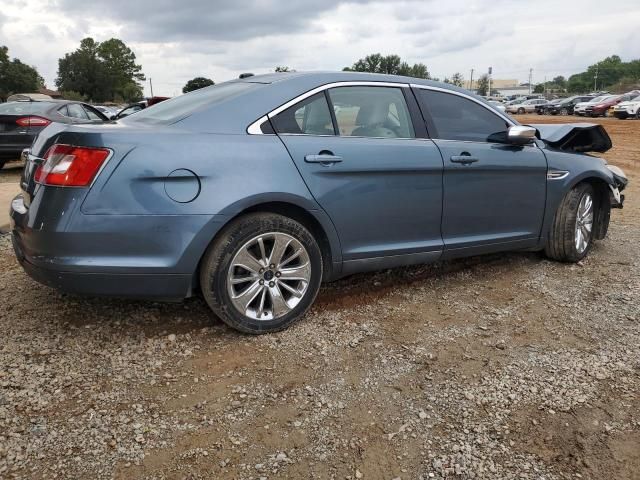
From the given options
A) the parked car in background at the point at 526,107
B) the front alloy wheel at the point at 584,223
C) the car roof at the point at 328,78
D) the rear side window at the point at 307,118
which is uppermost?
the car roof at the point at 328,78

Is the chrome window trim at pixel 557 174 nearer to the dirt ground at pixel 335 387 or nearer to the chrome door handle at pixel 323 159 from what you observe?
the dirt ground at pixel 335 387

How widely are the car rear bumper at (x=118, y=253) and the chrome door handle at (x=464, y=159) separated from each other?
5.81ft

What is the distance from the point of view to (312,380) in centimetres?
284

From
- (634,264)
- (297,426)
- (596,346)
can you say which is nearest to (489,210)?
(596,346)

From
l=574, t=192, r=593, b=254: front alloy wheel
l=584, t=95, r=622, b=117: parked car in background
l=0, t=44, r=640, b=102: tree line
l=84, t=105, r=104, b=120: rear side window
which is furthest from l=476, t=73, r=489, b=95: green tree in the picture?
l=574, t=192, r=593, b=254: front alloy wheel

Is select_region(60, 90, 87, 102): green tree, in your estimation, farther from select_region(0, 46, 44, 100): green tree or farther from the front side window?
the front side window

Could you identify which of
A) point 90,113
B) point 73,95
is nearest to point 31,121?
point 90,113

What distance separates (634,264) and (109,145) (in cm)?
436

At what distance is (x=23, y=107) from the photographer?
968 cm

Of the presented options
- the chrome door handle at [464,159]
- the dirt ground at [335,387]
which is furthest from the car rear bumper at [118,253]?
the chrome door handle at [464,159]

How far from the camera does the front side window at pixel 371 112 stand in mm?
3510

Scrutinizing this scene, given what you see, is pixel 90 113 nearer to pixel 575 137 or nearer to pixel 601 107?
pixel 575 137

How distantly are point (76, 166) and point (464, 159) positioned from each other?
2.49 metres

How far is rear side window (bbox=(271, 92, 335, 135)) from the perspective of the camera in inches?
128
